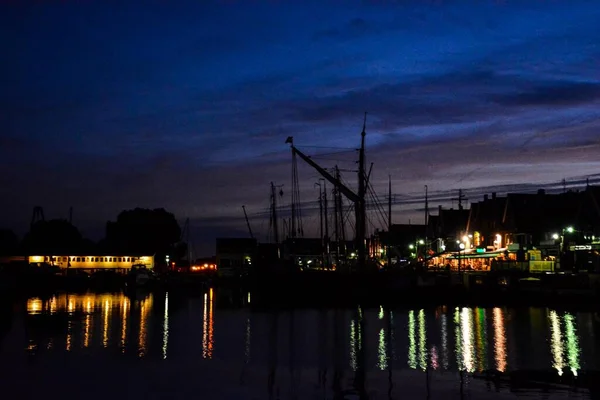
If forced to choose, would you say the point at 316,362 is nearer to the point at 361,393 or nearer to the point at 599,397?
the point at 361,393

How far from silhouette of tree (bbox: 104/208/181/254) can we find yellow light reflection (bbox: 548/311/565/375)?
125 meters

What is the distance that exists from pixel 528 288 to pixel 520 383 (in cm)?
4722

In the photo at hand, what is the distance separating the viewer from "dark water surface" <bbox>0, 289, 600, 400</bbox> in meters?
24.4

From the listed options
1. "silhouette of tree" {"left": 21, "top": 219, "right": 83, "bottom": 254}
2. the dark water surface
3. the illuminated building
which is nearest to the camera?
the dark water surface

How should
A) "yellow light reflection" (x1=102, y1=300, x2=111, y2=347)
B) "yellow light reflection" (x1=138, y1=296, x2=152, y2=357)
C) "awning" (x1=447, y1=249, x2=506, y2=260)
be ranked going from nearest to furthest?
"yellow light reflection" (x1=138, y1=296, x2=152, y2=357)
"yellow light reflection" (x1=102, y1=300, x2=111, y2=347)
"awning" (x1=447, y1=249, x2=506, y2=260)

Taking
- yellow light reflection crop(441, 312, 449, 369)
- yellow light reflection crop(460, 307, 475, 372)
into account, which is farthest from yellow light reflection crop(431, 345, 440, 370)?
yellow light reflection crop(460, 307, 475, 372)

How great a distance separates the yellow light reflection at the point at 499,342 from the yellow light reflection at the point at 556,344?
2183mm

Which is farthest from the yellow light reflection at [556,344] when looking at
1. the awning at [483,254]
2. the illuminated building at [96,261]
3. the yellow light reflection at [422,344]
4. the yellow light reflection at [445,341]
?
the illuminated building at [96,261]

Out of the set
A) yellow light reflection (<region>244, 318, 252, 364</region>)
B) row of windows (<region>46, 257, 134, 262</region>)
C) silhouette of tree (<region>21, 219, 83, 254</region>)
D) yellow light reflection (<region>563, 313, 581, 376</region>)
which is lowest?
yellow light reflection (<region>563, 313, 581, 376</region>)

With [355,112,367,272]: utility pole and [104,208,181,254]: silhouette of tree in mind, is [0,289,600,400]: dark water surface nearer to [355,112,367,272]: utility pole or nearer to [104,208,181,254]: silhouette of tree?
[355,112,367,272]: utility pole

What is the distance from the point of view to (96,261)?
148000mm

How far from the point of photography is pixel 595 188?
82750 millimetres

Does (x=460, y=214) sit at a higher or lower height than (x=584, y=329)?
higher

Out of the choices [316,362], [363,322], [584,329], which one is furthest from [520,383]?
[363,322]
